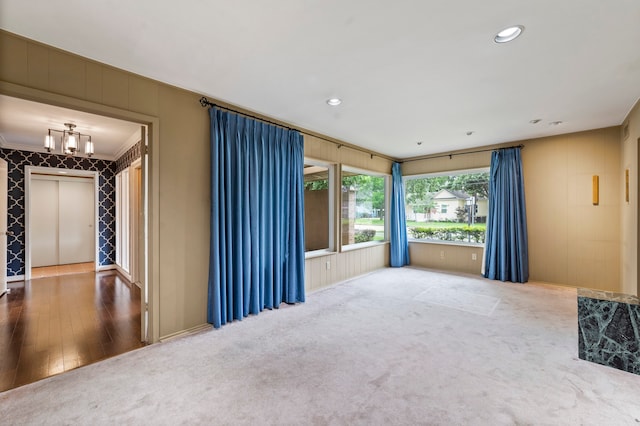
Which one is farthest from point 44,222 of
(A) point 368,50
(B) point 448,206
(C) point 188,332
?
(B) point 448,206

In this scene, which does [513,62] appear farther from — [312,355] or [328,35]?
[312,355]

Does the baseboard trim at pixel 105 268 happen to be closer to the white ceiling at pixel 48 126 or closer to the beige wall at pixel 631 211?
the white ceiling at pixel 48 126

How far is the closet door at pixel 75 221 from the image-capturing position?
6.72 m

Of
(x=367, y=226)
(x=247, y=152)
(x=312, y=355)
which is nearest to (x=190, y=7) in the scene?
(x=247, y=152)

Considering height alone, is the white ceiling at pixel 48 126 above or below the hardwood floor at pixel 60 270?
above

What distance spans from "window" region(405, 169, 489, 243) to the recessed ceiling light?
403 centimetres

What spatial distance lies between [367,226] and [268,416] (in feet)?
15.2

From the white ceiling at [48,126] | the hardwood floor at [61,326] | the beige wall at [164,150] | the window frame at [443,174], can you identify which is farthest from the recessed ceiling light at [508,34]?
the white ceiling at [48,126]

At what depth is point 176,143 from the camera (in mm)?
2953

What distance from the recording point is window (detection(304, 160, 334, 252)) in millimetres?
5051

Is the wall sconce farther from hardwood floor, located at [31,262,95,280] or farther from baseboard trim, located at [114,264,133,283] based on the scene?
hardwood floor, located at [31,262,95,280]

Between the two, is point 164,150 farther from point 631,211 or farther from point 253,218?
point 631,211

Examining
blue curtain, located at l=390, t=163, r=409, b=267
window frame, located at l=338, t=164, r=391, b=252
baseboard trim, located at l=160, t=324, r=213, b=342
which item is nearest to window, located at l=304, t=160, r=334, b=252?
window frame, located at l=338, t=164, r=391, b=252

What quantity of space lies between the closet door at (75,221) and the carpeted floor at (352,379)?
6134mm
